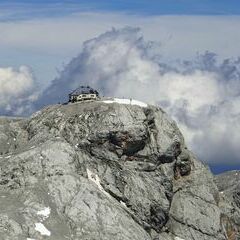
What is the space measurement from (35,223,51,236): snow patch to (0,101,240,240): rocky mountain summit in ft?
0.56

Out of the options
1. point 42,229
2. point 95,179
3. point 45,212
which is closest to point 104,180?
point 95,179

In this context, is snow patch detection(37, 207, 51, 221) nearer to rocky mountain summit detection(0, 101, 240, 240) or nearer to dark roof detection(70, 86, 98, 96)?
rocky mountain summit detection(0, 101, 240, 240)

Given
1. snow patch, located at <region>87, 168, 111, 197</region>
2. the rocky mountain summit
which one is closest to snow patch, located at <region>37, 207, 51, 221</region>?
the rocky mountain summit

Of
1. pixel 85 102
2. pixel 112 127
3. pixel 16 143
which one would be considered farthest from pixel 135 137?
pixel 16 143

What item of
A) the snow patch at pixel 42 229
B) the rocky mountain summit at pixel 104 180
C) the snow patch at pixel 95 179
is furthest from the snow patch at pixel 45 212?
the snow patch at pixel 95 179

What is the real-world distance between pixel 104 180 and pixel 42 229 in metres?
29.3

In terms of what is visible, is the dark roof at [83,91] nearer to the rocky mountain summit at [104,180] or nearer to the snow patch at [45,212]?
the rocky mountain summit at [104,180]

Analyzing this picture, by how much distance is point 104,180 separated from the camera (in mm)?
146000

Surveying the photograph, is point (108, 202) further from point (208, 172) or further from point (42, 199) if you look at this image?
point (208, 172)

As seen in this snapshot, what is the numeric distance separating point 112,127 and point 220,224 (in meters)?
33.0

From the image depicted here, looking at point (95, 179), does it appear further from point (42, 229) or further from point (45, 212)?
point (42, 229)

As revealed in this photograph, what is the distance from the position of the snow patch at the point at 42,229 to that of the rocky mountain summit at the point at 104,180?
171 millimetres

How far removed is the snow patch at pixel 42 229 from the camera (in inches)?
4651

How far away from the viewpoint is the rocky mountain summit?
124250mm
